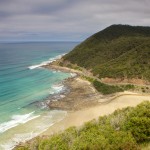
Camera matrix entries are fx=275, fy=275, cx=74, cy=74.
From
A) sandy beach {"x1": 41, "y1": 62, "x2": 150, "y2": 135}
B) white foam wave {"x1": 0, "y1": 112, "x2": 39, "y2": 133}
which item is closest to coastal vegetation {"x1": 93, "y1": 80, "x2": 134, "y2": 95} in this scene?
sandy beach {"x1": 41, "y1": 62, "x2": 150, "y2": 135}

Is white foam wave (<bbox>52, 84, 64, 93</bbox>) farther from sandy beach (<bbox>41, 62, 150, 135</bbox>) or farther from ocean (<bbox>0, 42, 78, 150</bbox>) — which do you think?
sandy beach (<bbox>41, 62, 150, 135</bbox>)

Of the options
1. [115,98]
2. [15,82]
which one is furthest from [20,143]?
[15,82]

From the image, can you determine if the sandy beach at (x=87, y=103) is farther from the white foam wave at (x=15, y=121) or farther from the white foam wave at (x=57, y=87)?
the white foam wave at (x=15, y=121)

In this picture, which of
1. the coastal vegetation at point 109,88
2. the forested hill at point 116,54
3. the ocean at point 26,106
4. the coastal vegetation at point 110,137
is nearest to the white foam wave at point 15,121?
the ocean at point 26,106

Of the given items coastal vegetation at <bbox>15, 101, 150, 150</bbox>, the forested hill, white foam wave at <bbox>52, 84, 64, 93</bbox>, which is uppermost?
the forested hill

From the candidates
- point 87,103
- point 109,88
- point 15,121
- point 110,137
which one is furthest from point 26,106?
point 110,137
